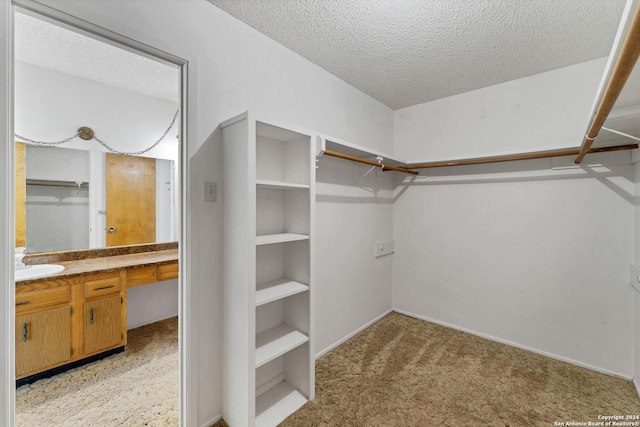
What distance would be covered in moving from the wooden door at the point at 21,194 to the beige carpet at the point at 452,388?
8.59 ft

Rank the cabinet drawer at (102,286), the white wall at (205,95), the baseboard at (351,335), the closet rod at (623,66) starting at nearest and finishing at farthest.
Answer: the closet rod at (623,66) < the white wall at (205,95) < the cabinet drawer at (102,286) < the baseboard at (351,335)

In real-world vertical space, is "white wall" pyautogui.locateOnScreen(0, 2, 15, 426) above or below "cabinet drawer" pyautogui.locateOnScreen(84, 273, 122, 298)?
above

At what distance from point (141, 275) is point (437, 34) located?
3121 mm

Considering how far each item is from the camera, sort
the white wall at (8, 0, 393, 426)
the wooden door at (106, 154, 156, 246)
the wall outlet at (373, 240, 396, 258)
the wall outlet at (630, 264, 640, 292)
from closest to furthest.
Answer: the white wall at (8, 0, 393, 426)
the wall outlet at (630, 264, 640, 292)
the wooden door at (106, 154, 156, 246)
the wall outlet at (373, 240, 396, 258)

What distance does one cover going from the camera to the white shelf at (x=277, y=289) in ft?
5.15

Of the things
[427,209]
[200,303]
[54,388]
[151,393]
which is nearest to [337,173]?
[427,209]

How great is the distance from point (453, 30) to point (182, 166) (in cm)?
191

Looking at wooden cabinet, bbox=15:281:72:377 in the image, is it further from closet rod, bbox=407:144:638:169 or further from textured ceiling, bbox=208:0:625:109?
closet rod, bbox=407:144:638:169

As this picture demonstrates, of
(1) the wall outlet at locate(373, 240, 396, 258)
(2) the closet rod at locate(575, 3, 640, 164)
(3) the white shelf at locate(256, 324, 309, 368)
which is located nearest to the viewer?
(2) the closet rod at locate(575, 3, 640, 164)

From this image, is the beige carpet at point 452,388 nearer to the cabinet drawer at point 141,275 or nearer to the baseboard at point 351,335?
the baseboard at point 351,335

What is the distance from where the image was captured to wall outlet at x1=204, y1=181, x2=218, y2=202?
5.12 ft

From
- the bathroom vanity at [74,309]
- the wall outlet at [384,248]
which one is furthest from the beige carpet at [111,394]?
the wall outlet at [384,248]

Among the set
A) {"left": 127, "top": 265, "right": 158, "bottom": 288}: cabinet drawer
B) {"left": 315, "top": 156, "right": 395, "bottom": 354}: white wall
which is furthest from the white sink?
{"left": 315, "top": 156, "right": 395, "bottom": 354}: white wall

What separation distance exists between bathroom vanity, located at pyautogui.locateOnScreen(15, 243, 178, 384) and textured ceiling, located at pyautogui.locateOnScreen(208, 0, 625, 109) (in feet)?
7.37
